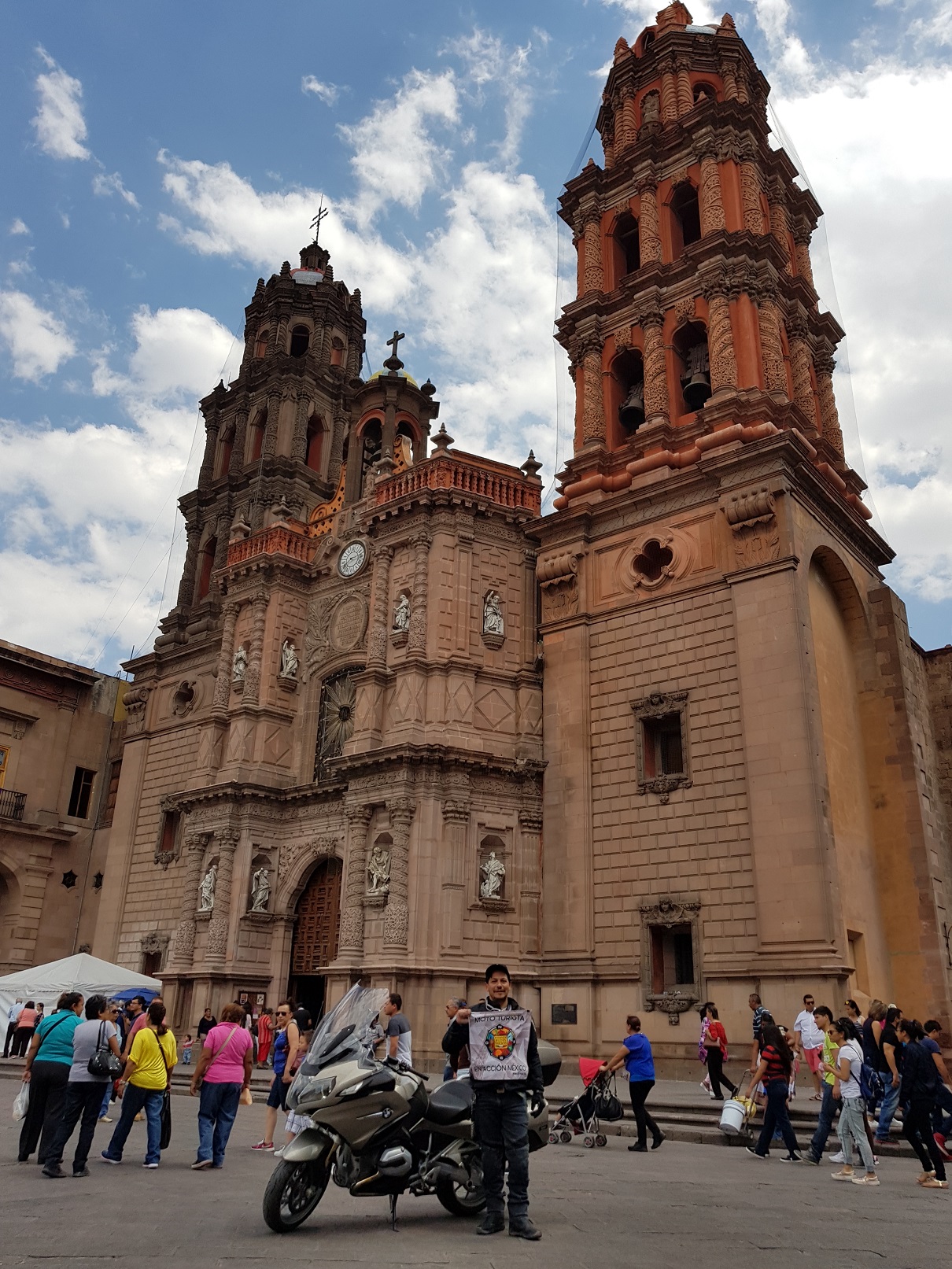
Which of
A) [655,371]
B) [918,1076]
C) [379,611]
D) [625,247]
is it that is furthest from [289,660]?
[918,1076]

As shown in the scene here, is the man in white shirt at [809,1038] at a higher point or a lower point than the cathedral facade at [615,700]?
lower

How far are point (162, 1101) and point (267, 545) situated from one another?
23913 millimetres

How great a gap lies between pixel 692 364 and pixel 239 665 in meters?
16.5

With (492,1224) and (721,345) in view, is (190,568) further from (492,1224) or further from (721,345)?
(492,1224)

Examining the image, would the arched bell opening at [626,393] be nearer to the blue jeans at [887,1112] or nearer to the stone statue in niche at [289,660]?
the stone statue in niche at [289,660]

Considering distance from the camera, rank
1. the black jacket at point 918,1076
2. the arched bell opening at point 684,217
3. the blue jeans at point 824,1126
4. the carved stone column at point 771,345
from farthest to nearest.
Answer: the arched bell opening at point 684,217
the carved stone column at point 771,345
the blue jeans at point 824,1126
the black jacket at point 918,1076

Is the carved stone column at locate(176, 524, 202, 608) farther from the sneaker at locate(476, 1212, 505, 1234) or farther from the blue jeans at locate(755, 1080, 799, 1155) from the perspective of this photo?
the sneaker at locate(476, 1212, 505, 1234)

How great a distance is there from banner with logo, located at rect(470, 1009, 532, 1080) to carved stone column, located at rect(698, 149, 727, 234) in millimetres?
26012

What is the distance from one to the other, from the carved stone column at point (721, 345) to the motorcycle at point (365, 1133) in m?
21.6

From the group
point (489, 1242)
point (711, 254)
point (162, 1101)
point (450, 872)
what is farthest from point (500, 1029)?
point (711, 254)

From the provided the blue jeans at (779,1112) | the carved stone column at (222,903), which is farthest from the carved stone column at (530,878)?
the blue jeans at (779,1112)

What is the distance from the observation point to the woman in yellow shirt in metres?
→ 10.3

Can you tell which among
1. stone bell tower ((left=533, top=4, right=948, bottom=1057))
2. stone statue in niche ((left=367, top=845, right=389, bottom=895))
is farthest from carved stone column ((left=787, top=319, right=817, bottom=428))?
stone statue in niche ((left=367, top=845, right=389, bottom=895))

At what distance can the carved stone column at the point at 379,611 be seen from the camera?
28234 millimetres
